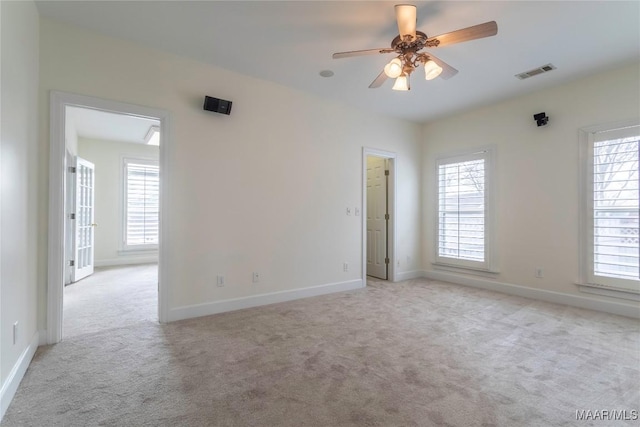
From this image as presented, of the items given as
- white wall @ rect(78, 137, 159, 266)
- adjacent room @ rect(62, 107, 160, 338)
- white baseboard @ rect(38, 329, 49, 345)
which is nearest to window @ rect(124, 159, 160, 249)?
adjacent room @ rect(62, 107, 160, 338)

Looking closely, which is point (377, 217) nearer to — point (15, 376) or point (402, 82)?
point (402, 82)

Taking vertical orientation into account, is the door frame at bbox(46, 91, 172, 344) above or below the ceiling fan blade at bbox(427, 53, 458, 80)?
below

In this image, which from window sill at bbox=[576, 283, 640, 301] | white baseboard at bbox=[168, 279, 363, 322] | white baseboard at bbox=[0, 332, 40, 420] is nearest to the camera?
white baseboard at bbox=[0, 332, 40, 420]

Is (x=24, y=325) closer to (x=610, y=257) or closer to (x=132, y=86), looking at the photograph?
(x=132, y=86)

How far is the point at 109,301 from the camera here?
399 cm

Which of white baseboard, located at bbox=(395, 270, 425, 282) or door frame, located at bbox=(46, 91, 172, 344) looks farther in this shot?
white baseboard, located at bbox=(395, 270, 425, 282)

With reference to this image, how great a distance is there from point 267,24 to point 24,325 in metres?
3.13

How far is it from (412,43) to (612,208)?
318cm

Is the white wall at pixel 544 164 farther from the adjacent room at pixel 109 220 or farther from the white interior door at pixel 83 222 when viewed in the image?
the white interior door at pixel 83 222

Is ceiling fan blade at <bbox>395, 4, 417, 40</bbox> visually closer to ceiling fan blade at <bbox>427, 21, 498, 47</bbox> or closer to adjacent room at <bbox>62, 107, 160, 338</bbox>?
ceiling fan blade at <bbox>427, 21, 498, 47</bbox>

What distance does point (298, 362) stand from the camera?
7.81 feet

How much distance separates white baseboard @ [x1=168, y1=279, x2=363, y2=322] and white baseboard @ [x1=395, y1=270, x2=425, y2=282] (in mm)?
887

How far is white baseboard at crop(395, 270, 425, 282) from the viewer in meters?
5.32

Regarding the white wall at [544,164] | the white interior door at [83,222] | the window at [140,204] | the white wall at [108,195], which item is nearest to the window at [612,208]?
the white wall at [544,164]
